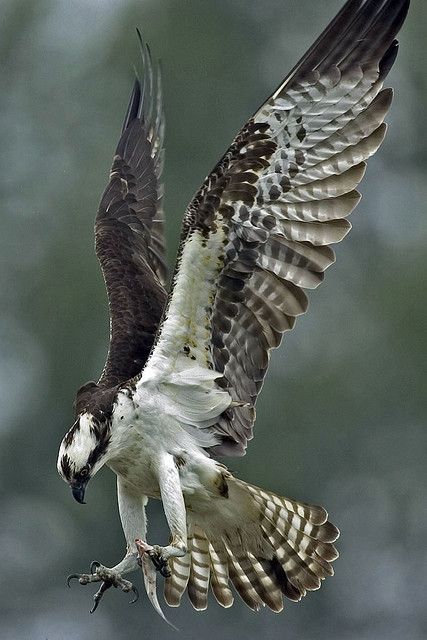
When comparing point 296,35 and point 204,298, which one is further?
point 296,35

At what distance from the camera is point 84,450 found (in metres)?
10.3

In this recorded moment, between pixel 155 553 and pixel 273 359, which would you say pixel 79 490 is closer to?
pixel 155 553

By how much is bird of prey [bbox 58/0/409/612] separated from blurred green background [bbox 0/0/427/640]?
1443cm

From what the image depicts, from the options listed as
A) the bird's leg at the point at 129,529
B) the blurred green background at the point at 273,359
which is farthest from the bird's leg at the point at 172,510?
the blurred green background at the point at 273,359

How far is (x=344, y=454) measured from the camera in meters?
30.2

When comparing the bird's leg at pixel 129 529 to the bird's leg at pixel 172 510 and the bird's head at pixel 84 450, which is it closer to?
the bird's leg at pixel 172 510

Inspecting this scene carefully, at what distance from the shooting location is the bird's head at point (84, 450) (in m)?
10.3

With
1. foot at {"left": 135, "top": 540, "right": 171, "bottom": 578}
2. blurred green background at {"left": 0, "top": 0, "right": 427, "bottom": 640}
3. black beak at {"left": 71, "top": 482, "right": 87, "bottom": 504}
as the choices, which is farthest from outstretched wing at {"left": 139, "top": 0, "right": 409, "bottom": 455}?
blurred green background at {"left": 0, "top": 0, "right": 427, "bottom": 640}

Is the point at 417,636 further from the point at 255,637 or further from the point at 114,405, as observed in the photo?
the point at 114,405

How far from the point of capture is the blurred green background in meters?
27.7

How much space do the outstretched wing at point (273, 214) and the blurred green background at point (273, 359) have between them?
578 inches

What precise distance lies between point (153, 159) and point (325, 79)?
2794 millimetres

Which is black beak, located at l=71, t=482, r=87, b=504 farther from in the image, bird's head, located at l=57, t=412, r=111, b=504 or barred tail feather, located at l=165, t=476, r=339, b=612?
barred tail feather, located at l=165, t=476, r=339, b=612

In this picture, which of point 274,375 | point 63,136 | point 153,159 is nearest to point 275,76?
point 63,136
